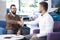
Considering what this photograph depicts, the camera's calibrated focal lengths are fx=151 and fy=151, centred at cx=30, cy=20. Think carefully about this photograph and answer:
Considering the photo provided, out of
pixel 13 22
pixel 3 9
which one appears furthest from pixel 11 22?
pixel 3 9

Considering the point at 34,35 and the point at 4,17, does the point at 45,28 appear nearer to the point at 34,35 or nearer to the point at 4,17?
the point at 34,35

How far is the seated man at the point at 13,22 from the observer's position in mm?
A: 2531

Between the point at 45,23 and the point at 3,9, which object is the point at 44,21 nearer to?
the point at 45,23

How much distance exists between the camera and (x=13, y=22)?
2553mm

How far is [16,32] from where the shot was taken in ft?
8.40

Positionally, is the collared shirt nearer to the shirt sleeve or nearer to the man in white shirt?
the man in white shirt

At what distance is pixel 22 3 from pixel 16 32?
1.64 ft

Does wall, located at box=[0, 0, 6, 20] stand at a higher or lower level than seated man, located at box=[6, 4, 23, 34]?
higher

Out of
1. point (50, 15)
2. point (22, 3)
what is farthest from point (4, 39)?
point (50, 15)

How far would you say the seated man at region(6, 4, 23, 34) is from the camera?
253 cm

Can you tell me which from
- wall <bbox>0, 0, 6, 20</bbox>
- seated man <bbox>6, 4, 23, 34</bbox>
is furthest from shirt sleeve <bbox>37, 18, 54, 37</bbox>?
wall <bbox>0, 0, 6, 20</bbox>

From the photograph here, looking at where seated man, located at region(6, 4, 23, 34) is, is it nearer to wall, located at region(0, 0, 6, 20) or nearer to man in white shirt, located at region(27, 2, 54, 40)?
wall, located at region(0, 0, 6, 20)

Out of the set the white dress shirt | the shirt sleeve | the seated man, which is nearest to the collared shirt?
the seated man

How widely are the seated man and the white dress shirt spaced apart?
22cm
